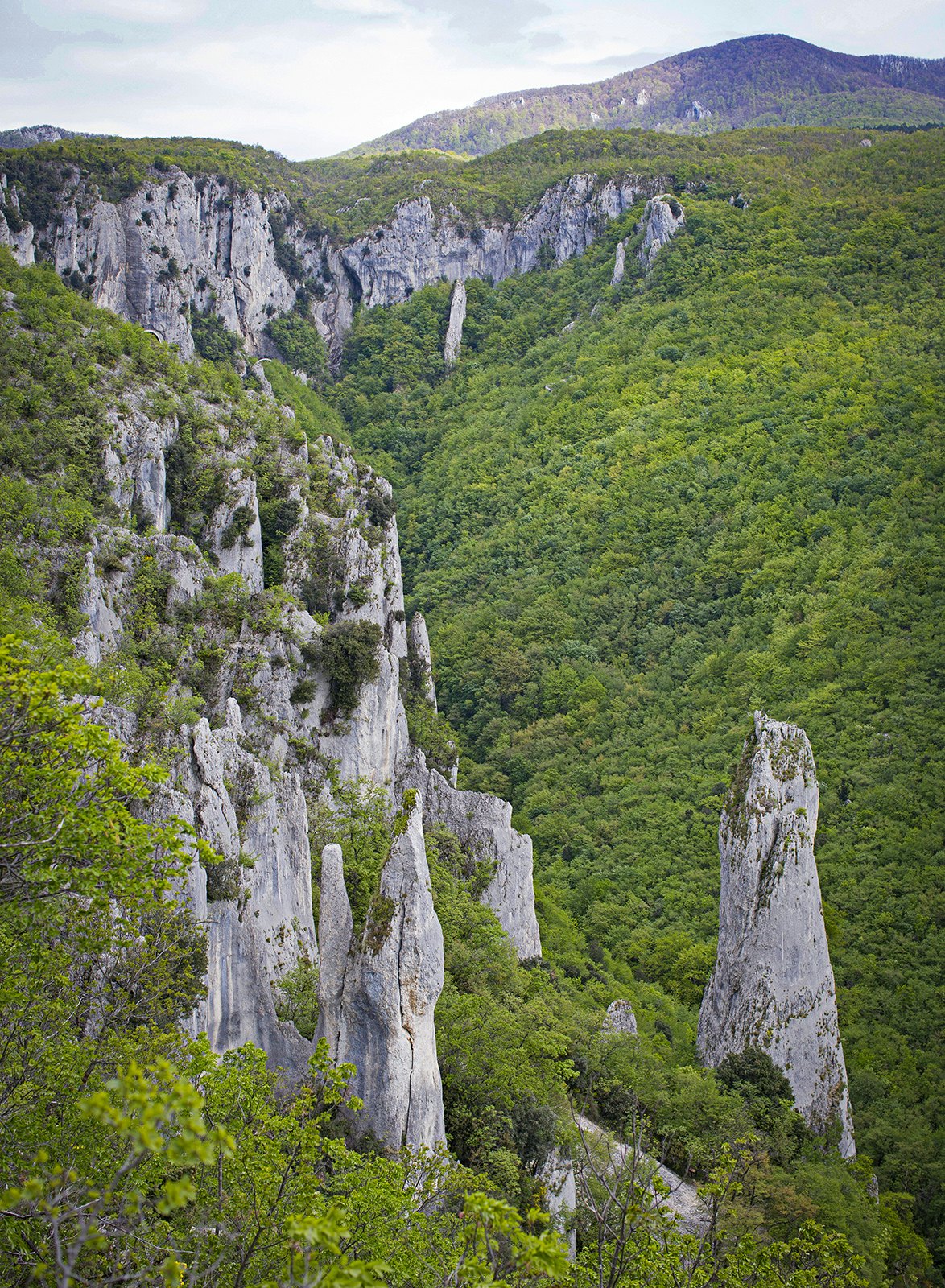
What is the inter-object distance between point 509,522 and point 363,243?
37584mm

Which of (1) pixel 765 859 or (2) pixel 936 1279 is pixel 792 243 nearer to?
(1) pixel 765 859

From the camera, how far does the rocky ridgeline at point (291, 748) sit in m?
14.5

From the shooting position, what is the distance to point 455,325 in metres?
84.9

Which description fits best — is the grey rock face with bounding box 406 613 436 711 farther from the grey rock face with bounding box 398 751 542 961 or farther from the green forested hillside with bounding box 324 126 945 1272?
the grey rock face with bounding box 398 751 542 961

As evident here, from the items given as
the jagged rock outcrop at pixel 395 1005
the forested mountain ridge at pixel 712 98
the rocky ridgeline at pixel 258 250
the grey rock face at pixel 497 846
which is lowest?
the grey rock face at pixel 497 846

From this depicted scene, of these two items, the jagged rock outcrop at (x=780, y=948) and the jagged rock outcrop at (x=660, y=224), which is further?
the jagged rock outcrop at (x=660, y=224)

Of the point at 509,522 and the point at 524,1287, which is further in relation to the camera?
the point at 509,522

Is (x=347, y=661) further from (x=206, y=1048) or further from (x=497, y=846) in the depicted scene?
(x=206, y=1048)

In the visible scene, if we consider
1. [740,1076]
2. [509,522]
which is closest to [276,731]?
[740,1076]

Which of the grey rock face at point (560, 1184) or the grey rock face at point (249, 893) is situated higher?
the grey rock face at point (249, 893)

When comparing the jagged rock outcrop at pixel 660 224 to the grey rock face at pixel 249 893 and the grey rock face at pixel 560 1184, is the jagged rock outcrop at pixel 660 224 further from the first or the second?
the grey rock face at pixel 560 1184

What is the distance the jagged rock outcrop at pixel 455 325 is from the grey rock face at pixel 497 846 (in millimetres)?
61738

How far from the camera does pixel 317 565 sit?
32000 mm

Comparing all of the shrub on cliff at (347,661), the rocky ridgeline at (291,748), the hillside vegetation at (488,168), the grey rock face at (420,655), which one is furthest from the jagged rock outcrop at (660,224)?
the shrub on cliff at (347,661)
